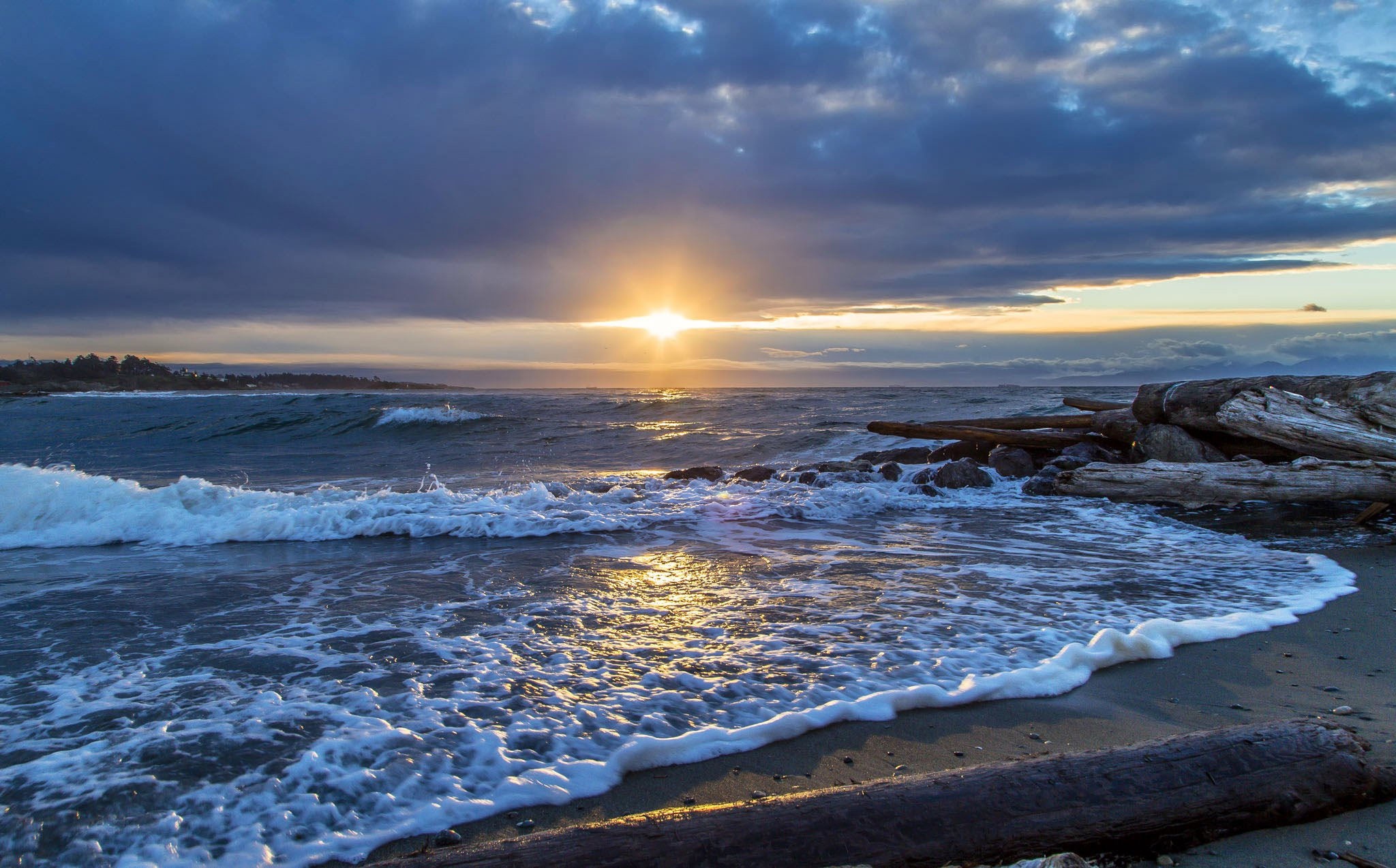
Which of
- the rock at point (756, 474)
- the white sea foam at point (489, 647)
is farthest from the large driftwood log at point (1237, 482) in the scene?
the rock at point (756, 474)

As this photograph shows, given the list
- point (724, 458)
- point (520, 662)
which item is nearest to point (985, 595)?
point (520, 662)

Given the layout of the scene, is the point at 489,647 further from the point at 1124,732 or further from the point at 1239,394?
the point at 1239,394

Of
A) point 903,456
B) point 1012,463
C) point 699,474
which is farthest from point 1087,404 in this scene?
point 699,474

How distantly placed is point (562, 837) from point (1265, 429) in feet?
32.1

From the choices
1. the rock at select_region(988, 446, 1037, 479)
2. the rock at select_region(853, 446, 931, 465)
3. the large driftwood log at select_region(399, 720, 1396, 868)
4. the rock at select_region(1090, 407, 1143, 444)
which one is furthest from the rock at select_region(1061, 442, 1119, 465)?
the large driftwood log at select_region(399, 720, 1396, 868)

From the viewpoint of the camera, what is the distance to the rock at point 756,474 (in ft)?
39.8

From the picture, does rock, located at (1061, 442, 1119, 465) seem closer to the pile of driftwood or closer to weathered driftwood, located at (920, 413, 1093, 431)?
the pile of driftwood

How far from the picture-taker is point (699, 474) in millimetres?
12625

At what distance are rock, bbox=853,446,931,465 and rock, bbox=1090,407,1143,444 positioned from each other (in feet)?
9.37

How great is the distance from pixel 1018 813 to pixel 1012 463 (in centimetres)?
1038

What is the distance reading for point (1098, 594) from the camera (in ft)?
16.8

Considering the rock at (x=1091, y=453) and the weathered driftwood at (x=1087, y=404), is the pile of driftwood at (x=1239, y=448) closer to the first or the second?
the rock at (x=1091, y=453)

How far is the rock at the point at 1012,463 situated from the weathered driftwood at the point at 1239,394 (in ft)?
5.48

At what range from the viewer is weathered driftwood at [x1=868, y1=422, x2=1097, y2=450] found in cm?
1212
